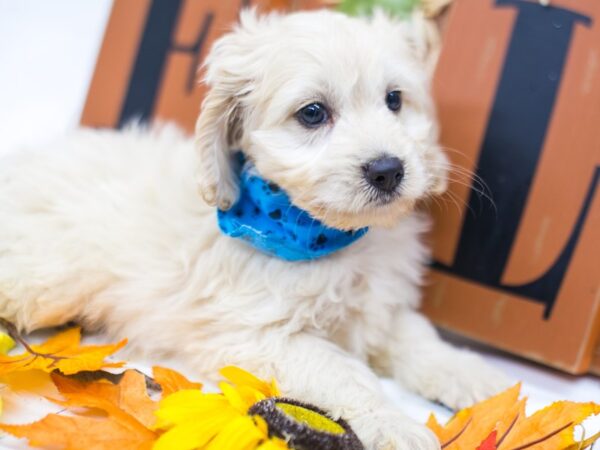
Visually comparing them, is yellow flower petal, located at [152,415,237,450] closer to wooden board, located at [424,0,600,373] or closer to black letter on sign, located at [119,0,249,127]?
wooden board, located at [424,0,600,373]

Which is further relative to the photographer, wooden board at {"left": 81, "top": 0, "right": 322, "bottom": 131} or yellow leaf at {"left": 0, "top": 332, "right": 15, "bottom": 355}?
wooden board at {"left": 81, "top": 0, "right": 322, "bottom": 131}

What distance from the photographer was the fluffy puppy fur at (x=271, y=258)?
1.63m

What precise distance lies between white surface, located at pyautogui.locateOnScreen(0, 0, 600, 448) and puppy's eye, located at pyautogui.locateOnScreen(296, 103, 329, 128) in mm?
1450

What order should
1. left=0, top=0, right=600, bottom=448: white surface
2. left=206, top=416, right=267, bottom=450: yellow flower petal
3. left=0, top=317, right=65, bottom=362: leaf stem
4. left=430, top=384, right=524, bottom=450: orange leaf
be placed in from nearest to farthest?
left=206, top=416, right=267, bottom=450: yellow flower petal → left=430, top=384, right=524, bottom=450: orange leaf → left=0, top=317, right=65, bottom=362: leaf stem → left=0, top=0, right=600, bottom=448: white surface

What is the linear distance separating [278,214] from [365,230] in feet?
0.86

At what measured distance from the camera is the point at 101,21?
9.30 ft

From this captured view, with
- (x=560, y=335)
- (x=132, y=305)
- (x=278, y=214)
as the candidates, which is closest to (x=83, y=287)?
(x=132, y=305)

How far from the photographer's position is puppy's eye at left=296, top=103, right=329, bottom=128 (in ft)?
5.58

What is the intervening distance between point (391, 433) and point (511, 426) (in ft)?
0.94

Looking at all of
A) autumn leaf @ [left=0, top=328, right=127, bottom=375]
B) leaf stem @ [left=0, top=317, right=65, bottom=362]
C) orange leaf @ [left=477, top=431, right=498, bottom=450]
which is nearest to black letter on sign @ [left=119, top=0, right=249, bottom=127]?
leaf stem @ [left=0, top=317, right=65, bottom=362]

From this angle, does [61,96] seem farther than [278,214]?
Yes

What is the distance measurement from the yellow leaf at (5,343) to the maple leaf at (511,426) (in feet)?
3.63

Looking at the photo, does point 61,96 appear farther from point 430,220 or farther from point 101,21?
point 430,220

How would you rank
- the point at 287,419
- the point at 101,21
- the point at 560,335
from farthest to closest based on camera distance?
the point at 101,21 < the point at 560,335 < the point at 287,419
